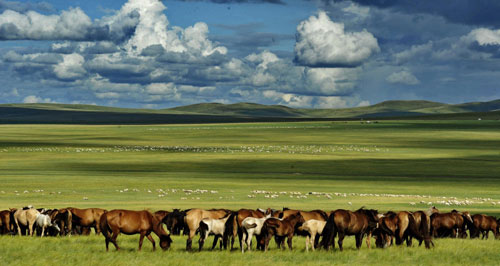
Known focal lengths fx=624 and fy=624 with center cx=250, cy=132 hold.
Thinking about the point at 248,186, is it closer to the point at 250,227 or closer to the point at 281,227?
the point at 281,227

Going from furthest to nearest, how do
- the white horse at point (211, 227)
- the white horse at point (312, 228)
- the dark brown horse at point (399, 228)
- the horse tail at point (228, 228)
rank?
the dark brown horse at point (399, 228) < the white horse at point (312, 228) < the horse tail at point (228, 228) < the white horse at point (211, 227)

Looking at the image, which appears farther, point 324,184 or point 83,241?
point 324,184

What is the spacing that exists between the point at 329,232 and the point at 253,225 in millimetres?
2661

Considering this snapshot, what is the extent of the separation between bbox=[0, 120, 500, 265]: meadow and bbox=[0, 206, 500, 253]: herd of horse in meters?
0.65

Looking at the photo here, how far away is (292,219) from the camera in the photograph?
70.9 feet

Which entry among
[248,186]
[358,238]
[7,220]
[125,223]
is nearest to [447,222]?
[358,238]

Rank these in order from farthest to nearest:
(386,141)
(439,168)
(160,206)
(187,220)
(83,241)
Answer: (386,141), (439,168), (160,206), (83,241), (187,220)

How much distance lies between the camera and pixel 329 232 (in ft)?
69.4

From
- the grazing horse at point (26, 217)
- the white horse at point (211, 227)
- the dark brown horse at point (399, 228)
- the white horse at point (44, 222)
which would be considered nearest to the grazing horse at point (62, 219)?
the white horse at point (44, 222)

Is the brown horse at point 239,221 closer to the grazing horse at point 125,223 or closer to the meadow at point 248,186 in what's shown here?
the meadow at point 248,186

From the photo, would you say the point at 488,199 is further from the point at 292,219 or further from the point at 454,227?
the point at 292,219

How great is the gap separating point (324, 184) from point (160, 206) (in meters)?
22.9

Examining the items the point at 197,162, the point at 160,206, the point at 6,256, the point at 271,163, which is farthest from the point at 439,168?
the point at 6,256

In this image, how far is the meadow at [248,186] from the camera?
798 inches
